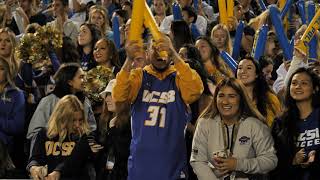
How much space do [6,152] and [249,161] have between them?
2842mm

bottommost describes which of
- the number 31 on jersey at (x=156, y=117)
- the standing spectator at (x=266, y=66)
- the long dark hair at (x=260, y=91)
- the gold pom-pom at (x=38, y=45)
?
the number 31 on jersey at (x=156, y=117)

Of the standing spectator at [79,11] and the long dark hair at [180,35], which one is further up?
the standing spectator at [79,11]

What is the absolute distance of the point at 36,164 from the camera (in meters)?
8.73

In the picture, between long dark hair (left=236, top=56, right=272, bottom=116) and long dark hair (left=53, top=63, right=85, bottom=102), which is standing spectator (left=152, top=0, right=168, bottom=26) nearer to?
long dark hair (left=53, top=63, right=85, bottom=102)

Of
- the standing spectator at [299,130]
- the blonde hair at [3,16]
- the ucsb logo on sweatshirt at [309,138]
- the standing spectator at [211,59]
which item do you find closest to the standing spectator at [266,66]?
the standing spectator at [211,59]

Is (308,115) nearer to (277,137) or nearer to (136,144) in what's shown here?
(277,137)

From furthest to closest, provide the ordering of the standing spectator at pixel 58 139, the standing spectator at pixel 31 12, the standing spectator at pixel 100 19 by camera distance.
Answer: the standing spectator at pixel 31 12
the standing spectator at pixel 100 19
the standing spectator at pixel 58 139

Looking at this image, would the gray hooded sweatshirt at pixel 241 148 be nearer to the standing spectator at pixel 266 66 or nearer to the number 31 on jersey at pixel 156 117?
the number 31 on jersey at pixel 156 117

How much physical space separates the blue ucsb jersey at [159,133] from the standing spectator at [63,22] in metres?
4.99

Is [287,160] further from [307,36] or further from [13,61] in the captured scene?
[13,61]

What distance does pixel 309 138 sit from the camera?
793 centimetres

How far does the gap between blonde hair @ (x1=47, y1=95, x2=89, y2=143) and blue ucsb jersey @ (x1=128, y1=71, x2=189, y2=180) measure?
107 centimetres

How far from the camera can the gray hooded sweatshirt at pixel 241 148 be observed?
25.2 feet


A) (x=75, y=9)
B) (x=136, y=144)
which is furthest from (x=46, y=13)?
(x=136, y=144)
